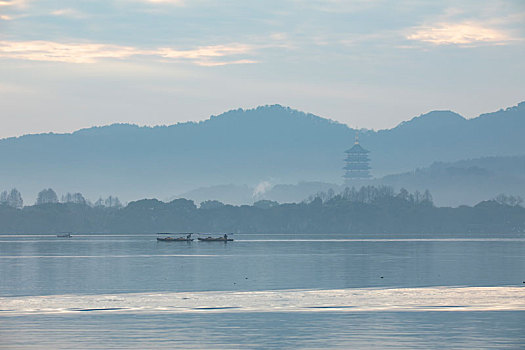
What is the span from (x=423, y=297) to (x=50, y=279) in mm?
40232

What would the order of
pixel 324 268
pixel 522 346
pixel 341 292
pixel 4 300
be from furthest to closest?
pixel 324 268 → pixel 341 292 → pixel 4 300 → pixel 522 346

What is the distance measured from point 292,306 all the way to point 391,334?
51.5ft

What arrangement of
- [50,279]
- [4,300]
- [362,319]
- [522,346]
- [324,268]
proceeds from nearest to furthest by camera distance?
[522,346]
[362,319]
[4,300]
[50,279]
[324,268]

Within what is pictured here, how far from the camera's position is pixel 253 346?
53.7 m

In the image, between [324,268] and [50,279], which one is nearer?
[50,279]

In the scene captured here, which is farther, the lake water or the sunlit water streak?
the sunlit water streak

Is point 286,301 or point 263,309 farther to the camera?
point 286,301

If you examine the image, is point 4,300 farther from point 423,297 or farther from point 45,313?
point 423,297

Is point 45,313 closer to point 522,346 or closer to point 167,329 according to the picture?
point 167,329

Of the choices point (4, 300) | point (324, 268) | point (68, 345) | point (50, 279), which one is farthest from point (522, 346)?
point (324, 268)

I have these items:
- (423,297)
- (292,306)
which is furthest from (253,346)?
(423,297)

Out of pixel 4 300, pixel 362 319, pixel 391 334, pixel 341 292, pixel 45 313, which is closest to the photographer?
pixel 391 334

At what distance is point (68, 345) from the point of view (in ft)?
176

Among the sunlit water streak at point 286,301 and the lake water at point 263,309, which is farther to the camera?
the sunlit water streak at point 286,301
